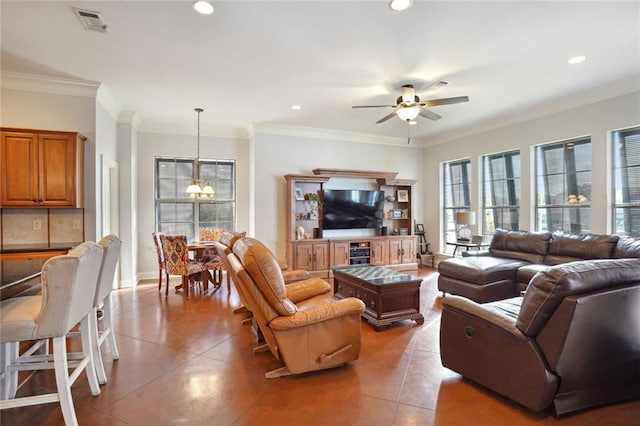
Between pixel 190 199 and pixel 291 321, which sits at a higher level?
pixel 190 199

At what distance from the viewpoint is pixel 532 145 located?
17.8ft

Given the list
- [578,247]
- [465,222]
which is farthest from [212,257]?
[578,247]

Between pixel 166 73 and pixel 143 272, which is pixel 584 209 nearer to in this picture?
pixel 166 73

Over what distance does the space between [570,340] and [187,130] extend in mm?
6386

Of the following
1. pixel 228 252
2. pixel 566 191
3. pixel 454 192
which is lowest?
pixel 228 252

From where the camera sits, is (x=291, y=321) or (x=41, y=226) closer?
(x=291, y=321)

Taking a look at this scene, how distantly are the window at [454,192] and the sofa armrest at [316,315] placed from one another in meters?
5.08

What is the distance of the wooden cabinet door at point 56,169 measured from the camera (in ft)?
12.2

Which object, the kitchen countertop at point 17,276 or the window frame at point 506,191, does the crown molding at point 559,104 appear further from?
the kitchen countertop at point 17,276

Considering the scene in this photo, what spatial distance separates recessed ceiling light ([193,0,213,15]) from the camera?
2541mm

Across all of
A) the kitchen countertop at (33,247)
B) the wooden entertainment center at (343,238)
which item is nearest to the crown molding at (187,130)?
the wooden entertainment center at (343,238)

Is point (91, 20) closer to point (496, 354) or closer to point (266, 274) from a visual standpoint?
point (266, 274)

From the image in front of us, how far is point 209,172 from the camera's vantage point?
646cm

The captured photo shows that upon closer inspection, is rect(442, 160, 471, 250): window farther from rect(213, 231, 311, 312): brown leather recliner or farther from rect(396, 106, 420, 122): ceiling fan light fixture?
rect(213, 231, 311, 312): brown leather recliner
